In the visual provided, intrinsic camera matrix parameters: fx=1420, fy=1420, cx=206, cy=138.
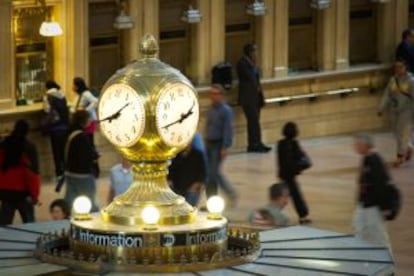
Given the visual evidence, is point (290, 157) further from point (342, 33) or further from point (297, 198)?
point (342, 33)

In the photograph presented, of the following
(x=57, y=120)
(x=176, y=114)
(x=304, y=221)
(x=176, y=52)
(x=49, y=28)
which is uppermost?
(x=49, y=28)

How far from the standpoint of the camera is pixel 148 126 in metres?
6.63

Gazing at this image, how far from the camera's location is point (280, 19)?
78.8 ft

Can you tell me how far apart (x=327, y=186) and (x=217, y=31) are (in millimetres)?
4358

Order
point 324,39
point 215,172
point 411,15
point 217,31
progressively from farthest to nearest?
point 411,15, point 324,39, point 217,31, point 215,172

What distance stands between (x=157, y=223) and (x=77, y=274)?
0.49 m

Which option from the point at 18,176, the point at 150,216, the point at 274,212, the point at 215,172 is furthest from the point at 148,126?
the point at 215,172

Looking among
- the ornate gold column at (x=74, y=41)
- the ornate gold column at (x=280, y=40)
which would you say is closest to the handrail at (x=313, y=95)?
the ornate gold column at (x=280, y=40)

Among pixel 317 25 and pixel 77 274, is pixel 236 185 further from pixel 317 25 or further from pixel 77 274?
pixel 77 274

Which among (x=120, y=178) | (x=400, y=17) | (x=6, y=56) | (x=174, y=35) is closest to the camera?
(x=120, y=178)

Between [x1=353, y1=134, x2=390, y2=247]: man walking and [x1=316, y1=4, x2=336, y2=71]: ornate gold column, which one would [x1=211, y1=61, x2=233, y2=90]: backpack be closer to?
[x1=316, y1=4, x2=336, y2=71]: ornate gold column

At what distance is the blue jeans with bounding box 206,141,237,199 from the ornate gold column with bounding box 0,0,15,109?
359cm

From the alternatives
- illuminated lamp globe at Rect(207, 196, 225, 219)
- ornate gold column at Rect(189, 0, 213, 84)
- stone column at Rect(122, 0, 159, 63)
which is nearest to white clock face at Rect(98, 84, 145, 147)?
illuminated lamp globe at Rect(207, 196, 225, 219)

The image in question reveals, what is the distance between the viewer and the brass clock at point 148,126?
6.64 metres
